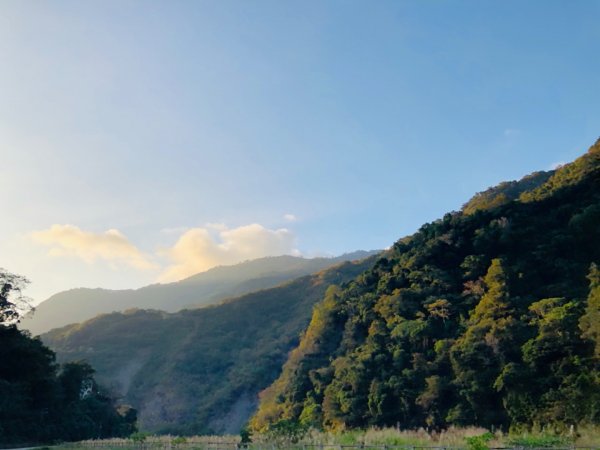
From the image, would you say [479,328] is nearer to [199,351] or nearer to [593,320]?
[593,320]

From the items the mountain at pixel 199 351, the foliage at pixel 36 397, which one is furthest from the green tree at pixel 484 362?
the mountain at pixel 199 351

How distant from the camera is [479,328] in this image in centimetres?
3784

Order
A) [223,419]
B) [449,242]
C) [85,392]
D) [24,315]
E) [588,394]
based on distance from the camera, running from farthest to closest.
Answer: [223,419]
[85,392]
[449,242]
[24,315]
[588,394]

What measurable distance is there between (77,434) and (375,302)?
29207mm

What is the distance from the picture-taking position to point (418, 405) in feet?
130

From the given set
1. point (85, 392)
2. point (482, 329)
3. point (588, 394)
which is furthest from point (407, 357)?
point (85, 392)

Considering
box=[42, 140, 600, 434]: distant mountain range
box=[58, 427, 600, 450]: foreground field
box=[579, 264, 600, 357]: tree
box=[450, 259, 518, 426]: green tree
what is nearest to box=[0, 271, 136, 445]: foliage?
box=[58, 427, 600, 450]: foreground field

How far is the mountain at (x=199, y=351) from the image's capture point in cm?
8494

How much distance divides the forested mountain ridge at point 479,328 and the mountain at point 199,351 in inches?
1094

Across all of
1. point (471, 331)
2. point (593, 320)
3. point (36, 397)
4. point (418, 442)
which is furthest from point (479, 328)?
point (36, 397)

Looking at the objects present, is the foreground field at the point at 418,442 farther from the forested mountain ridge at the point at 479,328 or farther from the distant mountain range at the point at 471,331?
the distant mountain range at the point at 471,331

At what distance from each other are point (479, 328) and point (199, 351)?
229 feet

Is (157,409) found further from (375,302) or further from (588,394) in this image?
(588,394)

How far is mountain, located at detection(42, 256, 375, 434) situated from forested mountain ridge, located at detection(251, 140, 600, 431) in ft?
91.1
